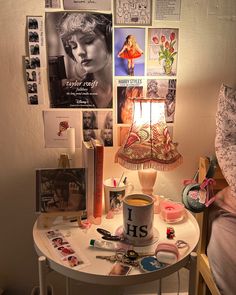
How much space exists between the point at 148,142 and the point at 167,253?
41 cm

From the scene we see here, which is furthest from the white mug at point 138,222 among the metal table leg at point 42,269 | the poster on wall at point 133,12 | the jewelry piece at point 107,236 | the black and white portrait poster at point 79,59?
the poster on wall at point 133,12

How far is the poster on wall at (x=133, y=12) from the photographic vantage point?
4.27 ft

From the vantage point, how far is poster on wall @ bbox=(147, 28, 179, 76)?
4.38 feet

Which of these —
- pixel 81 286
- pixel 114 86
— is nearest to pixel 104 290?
pixel 81 286

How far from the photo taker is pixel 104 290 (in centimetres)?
161

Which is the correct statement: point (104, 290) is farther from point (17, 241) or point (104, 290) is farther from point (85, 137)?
point (85, 137)

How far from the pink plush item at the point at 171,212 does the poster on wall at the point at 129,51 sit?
54 cm

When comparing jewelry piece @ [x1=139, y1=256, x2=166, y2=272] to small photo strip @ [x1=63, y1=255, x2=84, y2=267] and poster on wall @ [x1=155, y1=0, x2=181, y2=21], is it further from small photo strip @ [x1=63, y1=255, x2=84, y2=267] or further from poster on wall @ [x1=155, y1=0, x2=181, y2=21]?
poster on wall @ [x1=155, y1=0, x2=181, y2=21]

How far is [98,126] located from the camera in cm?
141

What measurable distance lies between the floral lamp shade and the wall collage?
152 millimetres

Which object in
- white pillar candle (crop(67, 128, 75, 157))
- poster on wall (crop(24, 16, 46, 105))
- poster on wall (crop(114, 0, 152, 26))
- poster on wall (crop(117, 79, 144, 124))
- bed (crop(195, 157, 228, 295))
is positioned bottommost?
bed (crop(195, 157, 228, 295))

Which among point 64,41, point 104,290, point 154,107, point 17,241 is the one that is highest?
point 64,41

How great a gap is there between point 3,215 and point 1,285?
1.16ft

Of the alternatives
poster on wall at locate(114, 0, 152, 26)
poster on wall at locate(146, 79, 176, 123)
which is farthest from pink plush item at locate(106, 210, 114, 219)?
poster on wall at locate(114, 0, 152, 26)
